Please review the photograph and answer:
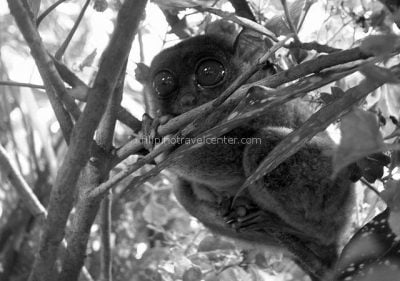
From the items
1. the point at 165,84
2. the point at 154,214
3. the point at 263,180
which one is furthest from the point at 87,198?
the point at 154,214

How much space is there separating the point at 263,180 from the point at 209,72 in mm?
909

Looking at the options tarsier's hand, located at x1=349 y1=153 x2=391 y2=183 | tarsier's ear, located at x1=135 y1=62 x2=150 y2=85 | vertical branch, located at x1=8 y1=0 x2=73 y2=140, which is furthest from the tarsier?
vertical branch, located at x1=8 y1=0 x2=73 y2=140

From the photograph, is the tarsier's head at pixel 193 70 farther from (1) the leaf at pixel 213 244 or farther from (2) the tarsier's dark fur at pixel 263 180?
(1) the leaf at pixel 213 244

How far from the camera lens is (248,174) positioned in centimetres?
337

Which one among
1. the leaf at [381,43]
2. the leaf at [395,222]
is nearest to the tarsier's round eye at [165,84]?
the leaf at [395,222]

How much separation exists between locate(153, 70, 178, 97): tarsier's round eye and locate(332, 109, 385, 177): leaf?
9.28 feet

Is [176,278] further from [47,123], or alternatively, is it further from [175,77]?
[47,123]

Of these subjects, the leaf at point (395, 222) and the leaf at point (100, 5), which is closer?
the leaf at point (395, 222)

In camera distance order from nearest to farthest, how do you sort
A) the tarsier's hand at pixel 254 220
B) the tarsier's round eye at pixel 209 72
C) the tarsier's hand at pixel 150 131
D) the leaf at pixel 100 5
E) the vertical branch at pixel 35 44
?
the vertical branch at pixel 35 44 < the leaf at pixel 100 5 < the tarsier's hand at pixel 150 131 < the tarsier's hand at pixel 254 220 < the tarsier's round eye at pixel 209 72

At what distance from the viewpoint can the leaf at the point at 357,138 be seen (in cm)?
95

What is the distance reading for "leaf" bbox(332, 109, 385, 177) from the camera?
37.5 inches

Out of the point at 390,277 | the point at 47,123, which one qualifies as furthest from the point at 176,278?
the point at 47,123

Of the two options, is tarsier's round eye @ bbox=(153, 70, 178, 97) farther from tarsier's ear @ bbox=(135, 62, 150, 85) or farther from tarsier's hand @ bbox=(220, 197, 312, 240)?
tarsier's hand @ bbox=(220, 197, 312, 240)

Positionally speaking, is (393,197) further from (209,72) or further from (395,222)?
(209,72)
